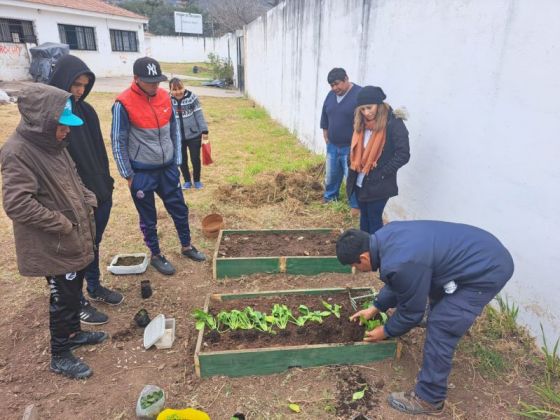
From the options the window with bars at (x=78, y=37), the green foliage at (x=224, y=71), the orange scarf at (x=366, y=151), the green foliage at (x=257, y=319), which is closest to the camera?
the green foliage at (x=257, y=319)

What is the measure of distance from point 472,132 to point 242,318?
8.39ft

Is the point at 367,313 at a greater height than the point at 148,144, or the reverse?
the point at 148,144

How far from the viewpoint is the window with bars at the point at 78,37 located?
919 inches

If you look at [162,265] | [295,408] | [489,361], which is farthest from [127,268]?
[489,361]

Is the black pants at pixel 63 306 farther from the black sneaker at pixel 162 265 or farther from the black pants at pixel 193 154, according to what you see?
the black pants at pixel 193 154

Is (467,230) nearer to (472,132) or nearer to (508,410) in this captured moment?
(508,410)

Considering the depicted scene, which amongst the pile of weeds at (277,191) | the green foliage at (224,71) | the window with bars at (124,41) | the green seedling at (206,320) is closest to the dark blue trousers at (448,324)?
the green seedling at (206,320)

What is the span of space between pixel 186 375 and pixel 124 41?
29.7 metres

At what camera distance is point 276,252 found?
4.44m

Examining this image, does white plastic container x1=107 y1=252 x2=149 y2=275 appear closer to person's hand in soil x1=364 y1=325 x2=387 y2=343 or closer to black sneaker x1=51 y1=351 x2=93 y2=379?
black sneaker x1=51 y1=351 x2=93 y2=379

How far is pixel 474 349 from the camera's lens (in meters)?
3.09

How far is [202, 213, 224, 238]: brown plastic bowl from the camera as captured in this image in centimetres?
498

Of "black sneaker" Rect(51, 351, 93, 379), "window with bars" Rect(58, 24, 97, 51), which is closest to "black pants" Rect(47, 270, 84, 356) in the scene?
"black sneaker" Rect(51, 351, 93, 379)

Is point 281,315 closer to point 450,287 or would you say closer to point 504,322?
point 450,287
